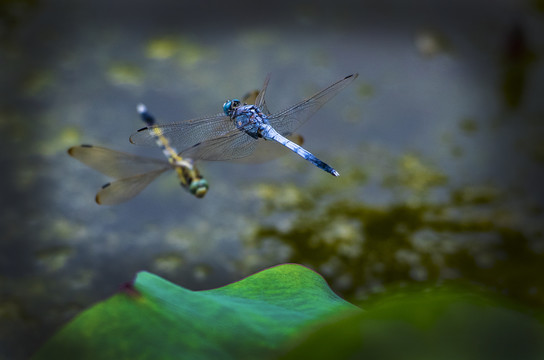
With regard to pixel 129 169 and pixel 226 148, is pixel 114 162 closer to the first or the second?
pixel 129 169

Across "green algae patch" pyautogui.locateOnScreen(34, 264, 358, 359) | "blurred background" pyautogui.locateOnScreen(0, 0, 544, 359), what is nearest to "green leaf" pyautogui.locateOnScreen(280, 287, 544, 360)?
"green algae patch" pyautogui.locateOnScreen(34, 264, 358, 359)

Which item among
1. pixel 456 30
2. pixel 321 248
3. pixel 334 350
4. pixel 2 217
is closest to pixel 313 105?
pixel 321 248


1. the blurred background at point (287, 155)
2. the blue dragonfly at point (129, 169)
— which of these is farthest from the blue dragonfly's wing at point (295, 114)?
the blurred background at point (287, 155)

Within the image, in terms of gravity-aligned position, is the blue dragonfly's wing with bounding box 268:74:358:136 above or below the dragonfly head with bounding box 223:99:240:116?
above

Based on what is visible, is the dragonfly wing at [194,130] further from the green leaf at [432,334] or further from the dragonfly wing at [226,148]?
the green leaf at [432,334]

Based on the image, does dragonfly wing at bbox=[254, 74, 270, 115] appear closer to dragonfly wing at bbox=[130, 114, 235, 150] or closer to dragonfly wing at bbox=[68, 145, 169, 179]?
dragonfly wing at bbox=[130, 114, 235, 150]

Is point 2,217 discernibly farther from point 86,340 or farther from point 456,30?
point 456,30
